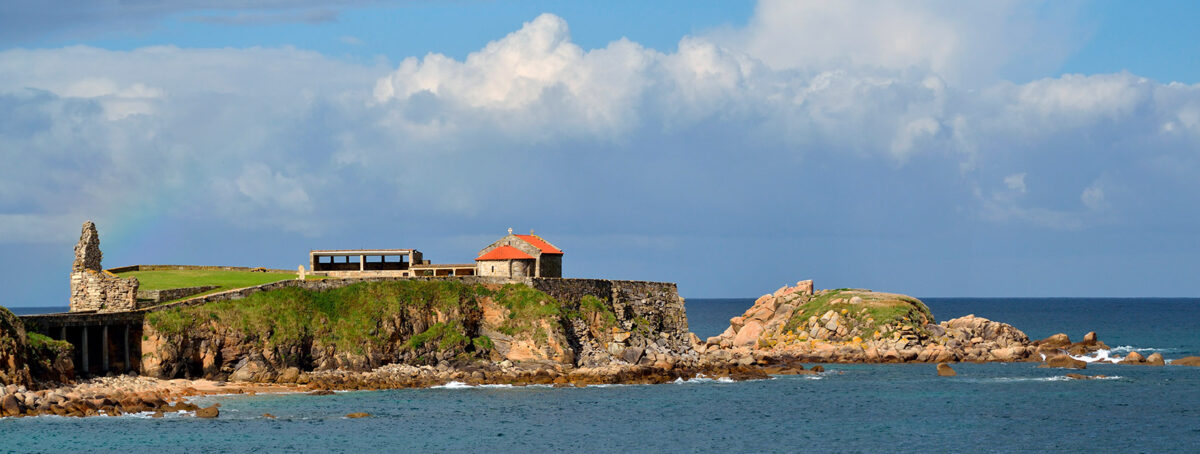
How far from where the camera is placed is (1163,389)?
7969 cm

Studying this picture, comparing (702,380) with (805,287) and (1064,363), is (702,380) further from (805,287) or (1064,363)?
(805,287)

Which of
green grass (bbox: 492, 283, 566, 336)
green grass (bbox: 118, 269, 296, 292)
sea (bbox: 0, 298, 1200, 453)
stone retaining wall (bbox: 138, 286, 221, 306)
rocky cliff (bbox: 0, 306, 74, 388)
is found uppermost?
green grass (bbox: 118, 269, 296, 292)

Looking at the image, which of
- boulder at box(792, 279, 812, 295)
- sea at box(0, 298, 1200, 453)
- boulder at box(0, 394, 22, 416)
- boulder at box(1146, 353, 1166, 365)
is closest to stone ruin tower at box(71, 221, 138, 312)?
sea at box(0, 298, 1200, 453)

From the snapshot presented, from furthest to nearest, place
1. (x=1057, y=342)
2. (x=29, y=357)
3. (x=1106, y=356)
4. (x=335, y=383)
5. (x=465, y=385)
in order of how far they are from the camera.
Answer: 1. (x=1057, y=342)
2. (x=1106, y=356)
3. (x=465, y=385)
4. (x=335, y=383)
5. (x=29, y=357)

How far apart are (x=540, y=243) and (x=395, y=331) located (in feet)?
55.6

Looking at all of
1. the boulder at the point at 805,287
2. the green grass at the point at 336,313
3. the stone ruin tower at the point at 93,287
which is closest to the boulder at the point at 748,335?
the boulder at the point at 805,287

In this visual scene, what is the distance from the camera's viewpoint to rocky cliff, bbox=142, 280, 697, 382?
72062 millimetres

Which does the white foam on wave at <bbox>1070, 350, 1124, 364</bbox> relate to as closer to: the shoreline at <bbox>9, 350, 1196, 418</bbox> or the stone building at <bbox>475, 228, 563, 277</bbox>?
the shoreline at <bbox>9, 350, 1196, 418</bbox>

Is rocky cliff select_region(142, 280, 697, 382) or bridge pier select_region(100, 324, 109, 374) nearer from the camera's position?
bridge pier select_region(100, 324, 109, 374)

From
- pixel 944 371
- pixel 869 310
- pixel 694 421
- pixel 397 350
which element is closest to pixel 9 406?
pixel 397 350

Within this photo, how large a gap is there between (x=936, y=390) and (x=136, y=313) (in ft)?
160

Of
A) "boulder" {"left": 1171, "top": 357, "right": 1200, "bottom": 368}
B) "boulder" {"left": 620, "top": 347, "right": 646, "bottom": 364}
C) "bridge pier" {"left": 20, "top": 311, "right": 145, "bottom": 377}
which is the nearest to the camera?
"bridge pier" {"left": 20, "top": 311, "right": 145, "bottom": 377}

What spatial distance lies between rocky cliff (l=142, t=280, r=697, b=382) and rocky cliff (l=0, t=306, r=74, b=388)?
6.37 m

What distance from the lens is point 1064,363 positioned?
97.2m
